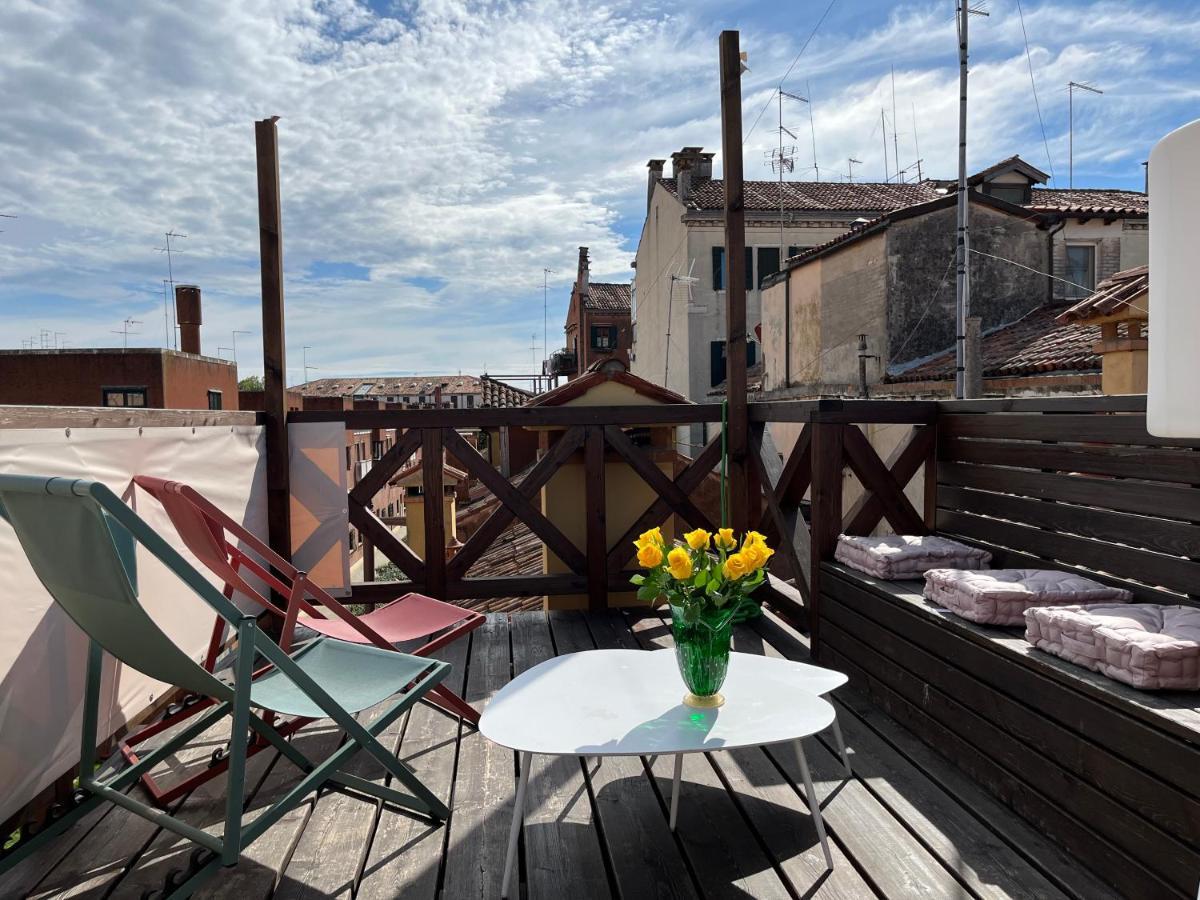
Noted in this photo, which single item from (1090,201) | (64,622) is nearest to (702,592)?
(64,622)

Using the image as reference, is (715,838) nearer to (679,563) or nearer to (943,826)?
(943,826)

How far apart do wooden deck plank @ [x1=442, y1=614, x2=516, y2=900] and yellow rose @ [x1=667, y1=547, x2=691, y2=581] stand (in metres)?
0.83

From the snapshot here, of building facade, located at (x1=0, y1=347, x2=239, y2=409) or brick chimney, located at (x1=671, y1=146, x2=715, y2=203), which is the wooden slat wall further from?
building facade, located at (x1=0, y1=347, x2=239, y2=409)

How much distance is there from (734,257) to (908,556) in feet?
5.88

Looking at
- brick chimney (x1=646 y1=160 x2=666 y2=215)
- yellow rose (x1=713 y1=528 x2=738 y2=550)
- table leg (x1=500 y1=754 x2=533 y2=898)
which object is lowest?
table leg (x1=500 y1=754 x2=533 y2=898)

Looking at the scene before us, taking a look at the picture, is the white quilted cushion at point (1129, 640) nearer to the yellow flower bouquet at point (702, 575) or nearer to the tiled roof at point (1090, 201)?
the yellow flower bouquet at point (702, 575)

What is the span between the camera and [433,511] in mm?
4156

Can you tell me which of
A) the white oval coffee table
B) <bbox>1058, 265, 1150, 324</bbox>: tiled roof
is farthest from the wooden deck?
<bbox>1058, 265, 1150, 324</bbox>: tiled roof

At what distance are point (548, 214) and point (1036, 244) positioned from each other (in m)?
9.91

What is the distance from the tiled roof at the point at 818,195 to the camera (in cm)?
2048

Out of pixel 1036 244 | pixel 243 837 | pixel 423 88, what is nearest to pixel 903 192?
pixel 1036 244

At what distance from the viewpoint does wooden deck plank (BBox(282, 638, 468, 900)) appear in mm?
1882

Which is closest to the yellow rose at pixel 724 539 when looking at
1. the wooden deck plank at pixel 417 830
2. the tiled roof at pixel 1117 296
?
the wooden deck plank at pixel 417 830

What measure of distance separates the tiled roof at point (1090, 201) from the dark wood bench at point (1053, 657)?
13.3 meters
